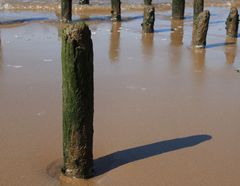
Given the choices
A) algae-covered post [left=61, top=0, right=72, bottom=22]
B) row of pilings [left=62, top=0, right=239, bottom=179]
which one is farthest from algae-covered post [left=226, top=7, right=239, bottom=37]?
row of pilings [left=62, top=0, right=239, bottom=179]

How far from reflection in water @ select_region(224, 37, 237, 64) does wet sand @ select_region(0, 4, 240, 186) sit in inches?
1.0

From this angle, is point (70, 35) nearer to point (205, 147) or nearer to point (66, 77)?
point (66, 77)

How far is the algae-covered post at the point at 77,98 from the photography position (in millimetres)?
4082

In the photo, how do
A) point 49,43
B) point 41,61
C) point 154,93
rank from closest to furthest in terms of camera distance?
point 154,93
point 41,61
point 49,43

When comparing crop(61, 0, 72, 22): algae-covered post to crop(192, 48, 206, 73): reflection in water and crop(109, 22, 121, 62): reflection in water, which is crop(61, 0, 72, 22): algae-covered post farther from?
crop(192, 48, 206, 73): reflection in water

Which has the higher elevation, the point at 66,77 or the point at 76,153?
the point at 66,77

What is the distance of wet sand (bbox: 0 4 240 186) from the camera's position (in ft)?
14.8

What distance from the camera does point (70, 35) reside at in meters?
4.05

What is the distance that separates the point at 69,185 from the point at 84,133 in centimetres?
50

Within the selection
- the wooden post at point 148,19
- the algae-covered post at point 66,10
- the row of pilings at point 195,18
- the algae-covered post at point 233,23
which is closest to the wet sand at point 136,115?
the row of pilings at point 195,18

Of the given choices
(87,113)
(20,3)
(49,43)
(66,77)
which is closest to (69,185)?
(87,113)

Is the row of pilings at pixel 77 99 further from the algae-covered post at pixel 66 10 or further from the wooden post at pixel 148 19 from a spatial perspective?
the algae-covered post at pixel 66 10

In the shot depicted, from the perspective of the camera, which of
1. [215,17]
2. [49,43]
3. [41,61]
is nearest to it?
[41,61]

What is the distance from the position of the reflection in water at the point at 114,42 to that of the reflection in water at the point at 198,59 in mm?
1665
